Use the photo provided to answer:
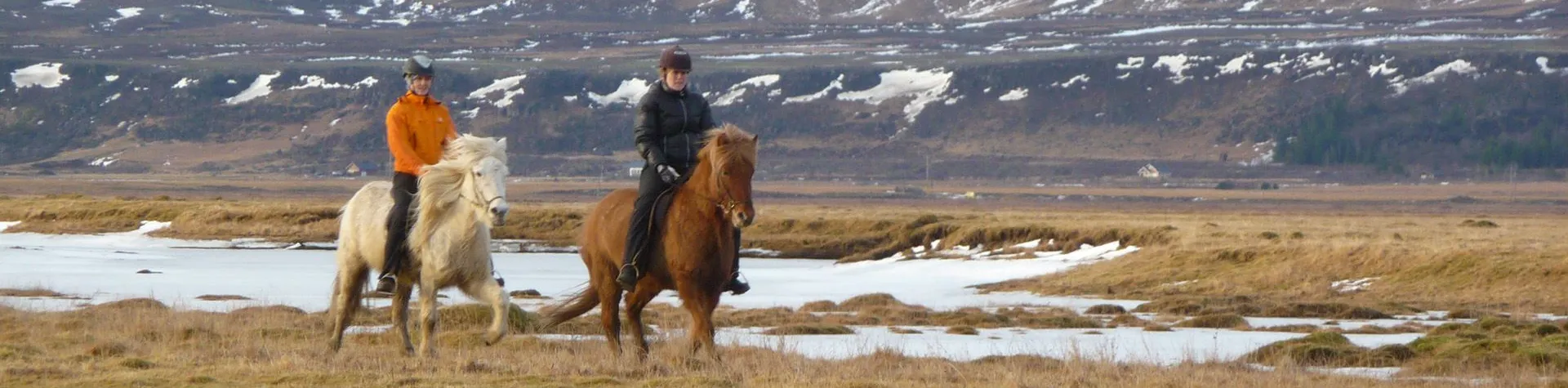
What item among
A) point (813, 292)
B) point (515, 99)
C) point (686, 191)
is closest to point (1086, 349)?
point (686, 191)

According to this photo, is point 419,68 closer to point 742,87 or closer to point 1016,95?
point 1016,95

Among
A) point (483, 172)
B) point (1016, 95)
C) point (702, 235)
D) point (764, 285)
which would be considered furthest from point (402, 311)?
point (1016, 95)

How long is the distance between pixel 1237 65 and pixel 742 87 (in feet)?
125

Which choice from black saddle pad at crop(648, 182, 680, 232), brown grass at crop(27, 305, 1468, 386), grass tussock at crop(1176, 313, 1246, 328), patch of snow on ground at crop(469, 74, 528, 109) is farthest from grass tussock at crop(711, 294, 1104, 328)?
patch of snow on ground at crop(469, 74, 528, 109)

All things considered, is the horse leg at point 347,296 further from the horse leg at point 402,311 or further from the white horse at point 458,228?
the white horse at point 458,228

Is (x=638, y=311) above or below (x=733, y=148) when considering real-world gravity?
below

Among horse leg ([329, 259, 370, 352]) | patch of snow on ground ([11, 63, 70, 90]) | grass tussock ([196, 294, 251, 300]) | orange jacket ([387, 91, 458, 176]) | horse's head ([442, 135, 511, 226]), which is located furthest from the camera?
patch of snow on ground ([11, 63, 70, 90])

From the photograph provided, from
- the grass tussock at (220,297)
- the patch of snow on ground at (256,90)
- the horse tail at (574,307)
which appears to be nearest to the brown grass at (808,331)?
the horse tail at (574,307)

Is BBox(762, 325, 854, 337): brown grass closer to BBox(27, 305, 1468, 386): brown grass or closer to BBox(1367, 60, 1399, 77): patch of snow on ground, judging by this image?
BBox(27, 305, 1468, 386): brown grass

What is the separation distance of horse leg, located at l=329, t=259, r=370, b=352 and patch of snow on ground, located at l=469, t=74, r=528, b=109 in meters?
133

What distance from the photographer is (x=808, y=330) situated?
54.3ft

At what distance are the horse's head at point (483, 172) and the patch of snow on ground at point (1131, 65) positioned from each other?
142m

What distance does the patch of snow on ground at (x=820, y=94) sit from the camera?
14938cm

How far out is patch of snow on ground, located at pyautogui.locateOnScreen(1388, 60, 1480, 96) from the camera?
5640 inches
